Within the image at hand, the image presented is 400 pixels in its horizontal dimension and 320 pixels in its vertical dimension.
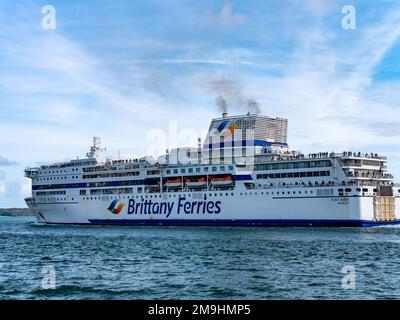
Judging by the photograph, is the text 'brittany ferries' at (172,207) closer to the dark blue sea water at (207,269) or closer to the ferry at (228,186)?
the ferry at (228,186)

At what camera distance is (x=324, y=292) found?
63.3 feet

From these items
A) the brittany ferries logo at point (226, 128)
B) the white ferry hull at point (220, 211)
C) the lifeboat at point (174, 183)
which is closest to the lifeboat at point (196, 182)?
the lifeboat at point (174, 183)

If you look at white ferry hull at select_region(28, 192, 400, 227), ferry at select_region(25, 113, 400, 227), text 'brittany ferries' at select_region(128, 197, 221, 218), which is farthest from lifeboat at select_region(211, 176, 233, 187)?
text 'brittany ferries' at select_region(128, 197, 221, 218)

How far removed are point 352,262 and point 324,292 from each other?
356 inches

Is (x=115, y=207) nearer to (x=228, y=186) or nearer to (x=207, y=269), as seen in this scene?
(x=228, y=186)

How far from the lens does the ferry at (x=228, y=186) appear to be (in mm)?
55531

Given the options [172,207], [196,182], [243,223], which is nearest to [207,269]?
[243,223]

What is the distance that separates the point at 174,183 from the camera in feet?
221

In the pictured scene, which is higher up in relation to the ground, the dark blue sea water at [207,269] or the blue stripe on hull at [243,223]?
the blue stripe on hull at [243,223]

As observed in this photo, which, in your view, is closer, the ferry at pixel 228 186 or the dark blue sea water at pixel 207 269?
the dark blue sea water at pixel 207 269

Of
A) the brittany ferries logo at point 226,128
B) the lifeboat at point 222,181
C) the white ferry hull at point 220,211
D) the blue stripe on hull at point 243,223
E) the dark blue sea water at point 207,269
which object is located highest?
the brittany ferries logo at point 226,128

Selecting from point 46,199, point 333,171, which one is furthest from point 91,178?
point 333,171

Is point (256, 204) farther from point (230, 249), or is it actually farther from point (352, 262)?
point (352, 262)

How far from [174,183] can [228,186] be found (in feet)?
27.5
